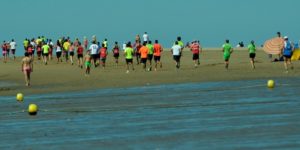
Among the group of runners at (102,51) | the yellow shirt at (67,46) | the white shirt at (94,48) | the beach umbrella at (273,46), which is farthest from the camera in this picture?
the yellow shirt at (67,46)

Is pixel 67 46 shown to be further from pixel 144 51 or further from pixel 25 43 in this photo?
pixel 144 51

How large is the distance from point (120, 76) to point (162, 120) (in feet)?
67.4

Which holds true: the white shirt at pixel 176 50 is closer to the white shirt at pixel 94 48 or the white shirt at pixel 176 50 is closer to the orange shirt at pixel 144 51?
the orange shirt at pixel 144 51

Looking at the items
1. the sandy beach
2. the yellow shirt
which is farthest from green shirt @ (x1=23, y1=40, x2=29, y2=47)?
the sandy beach

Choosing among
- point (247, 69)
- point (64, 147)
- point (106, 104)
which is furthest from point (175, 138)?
point (247, 69)

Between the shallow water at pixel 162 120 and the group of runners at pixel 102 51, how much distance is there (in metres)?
10.6

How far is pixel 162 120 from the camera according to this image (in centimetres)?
1723

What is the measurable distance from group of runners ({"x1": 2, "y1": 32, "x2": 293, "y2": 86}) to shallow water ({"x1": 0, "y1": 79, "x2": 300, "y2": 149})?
34.6ft

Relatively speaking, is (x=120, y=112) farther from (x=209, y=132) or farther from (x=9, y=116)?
(x=209, y=132)

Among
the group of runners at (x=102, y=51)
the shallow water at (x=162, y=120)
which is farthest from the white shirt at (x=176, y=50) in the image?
the shallow water at (x=162, y=120)

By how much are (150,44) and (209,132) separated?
1044 inches

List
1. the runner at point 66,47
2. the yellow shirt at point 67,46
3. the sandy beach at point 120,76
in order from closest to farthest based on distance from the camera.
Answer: the sandy beach at point 120,76
the yellow shirt at point 67,46
the runner at point 66,47

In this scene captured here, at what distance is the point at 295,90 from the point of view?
24.7 m

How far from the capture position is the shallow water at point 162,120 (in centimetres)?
1349
